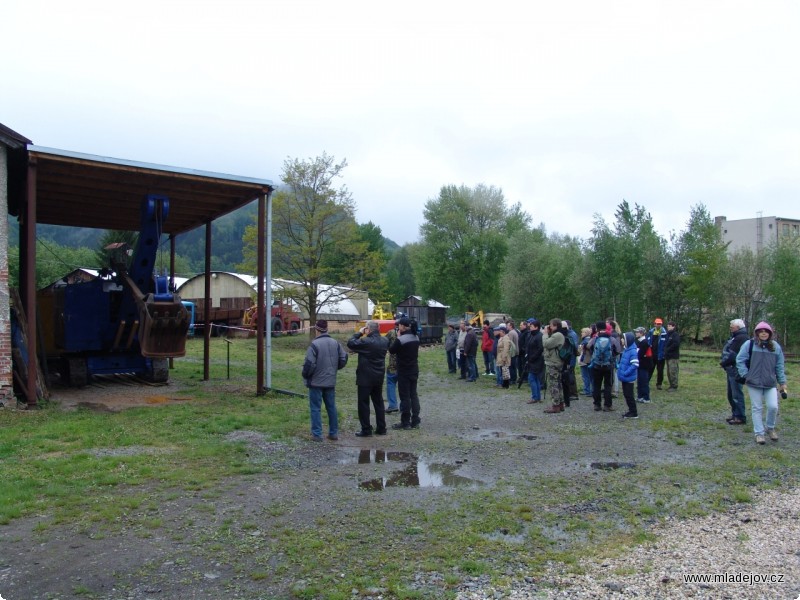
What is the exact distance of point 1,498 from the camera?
6.06 m

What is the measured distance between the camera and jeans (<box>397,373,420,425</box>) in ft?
33.2

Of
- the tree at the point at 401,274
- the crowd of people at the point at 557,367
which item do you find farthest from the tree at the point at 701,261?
the tree at the point at 401,274

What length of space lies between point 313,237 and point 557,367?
19186mm

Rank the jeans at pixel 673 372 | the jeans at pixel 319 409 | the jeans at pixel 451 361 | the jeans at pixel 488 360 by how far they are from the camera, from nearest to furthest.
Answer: the jeans at pixel 319 409, the jeans at pixel 673 372, the jeans at pixel 488 360, the jeans at pixel 451 361

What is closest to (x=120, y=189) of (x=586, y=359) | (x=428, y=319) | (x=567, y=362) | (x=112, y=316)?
(x=112, y=316)

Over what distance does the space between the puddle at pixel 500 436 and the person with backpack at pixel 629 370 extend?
92.6 inches

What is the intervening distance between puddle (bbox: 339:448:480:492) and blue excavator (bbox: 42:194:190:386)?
6493 millimetres

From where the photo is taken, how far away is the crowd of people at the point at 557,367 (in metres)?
8.94

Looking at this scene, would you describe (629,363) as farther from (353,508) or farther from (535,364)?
(353,508)

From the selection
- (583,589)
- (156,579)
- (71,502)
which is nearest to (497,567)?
(583,589)

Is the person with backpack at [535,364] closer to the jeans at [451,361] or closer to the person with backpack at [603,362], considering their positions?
the person with backpack at [603,362]

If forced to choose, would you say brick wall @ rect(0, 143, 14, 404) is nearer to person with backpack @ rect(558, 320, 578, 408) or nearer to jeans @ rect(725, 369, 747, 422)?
person with backpack @ rect(558, 320, 578, 408)

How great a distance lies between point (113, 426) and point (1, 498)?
12.6 feet

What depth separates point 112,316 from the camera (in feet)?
48.2
